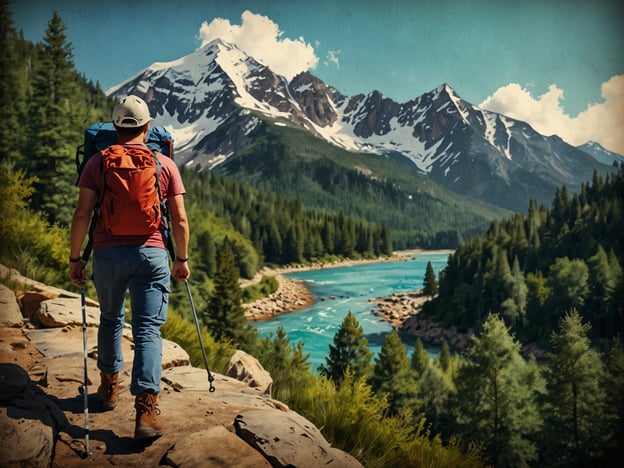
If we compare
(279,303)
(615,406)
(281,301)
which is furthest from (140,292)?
(281,301)

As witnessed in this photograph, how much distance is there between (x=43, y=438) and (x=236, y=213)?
357 feet

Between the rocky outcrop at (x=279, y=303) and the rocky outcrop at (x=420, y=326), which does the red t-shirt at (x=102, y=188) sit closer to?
the rocky outcrop at (x=279, y=303)

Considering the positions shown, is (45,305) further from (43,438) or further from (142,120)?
(142,120)

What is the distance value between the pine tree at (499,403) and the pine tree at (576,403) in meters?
1.60

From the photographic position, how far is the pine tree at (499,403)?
2534cm

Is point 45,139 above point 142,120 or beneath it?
above

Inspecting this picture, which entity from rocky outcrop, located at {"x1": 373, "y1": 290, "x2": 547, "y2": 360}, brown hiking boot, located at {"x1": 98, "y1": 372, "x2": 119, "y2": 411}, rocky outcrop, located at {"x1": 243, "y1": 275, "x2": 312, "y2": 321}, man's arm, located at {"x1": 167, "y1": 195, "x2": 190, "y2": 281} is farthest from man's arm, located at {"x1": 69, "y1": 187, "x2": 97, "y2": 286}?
rocky outcrop, located at {"x1": 373, "y1": 290, "x2": 547, "y2": 360}

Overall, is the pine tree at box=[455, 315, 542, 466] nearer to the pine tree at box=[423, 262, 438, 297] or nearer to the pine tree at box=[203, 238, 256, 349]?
the pine tree at box=[203, 238, 256, 349]

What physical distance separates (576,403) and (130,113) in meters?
29.5

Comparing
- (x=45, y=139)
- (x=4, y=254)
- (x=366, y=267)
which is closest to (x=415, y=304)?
(x=366, y=267)

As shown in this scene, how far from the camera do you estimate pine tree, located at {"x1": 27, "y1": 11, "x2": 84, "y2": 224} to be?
2508 centimetres

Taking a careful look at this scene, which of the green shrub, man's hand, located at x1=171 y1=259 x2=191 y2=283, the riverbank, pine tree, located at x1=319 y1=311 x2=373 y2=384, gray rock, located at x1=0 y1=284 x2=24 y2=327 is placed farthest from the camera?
the riverbank

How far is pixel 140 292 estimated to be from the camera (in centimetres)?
319

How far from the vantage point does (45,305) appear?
615cm
